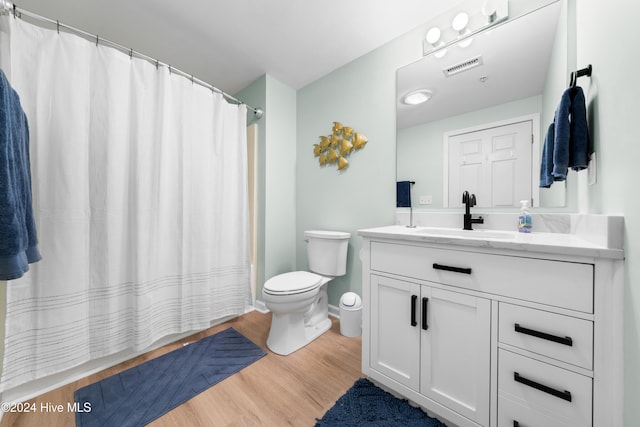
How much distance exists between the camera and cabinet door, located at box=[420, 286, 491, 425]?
889 mm

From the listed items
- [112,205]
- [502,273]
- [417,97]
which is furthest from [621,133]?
[112,205]

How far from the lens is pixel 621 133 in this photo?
673 millimetres

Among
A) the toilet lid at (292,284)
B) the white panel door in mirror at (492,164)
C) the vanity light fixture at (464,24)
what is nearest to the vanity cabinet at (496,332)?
the toilet lid at (292,284)

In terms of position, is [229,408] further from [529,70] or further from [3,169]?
[529,70]

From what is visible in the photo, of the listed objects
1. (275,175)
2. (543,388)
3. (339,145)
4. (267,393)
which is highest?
(339,145)

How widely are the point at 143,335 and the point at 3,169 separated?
1.12m

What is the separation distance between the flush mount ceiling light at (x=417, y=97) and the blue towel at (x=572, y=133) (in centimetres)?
80

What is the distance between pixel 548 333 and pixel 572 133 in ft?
2.41

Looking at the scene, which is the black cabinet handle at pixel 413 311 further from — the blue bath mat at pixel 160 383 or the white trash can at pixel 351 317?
the blue bath mat at pixel 160 383

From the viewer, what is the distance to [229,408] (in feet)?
3.64

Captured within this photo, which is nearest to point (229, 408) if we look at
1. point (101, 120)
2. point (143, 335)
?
point (143, 335)

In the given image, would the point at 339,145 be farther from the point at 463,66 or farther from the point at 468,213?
the point at 468,213

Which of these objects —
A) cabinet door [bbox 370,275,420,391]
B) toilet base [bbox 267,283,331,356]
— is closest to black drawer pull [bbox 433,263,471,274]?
cabinet door [bbox 370,275,420,391]

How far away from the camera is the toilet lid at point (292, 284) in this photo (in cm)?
149
